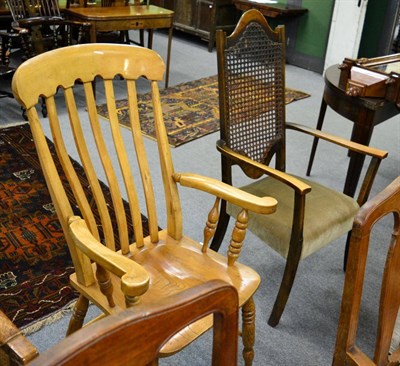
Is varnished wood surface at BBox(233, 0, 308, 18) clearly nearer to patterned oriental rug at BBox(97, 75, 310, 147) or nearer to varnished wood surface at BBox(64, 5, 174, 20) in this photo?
patterned oriental rug at BBox(97, 75, 310, 147)

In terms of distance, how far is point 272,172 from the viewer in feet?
5.55

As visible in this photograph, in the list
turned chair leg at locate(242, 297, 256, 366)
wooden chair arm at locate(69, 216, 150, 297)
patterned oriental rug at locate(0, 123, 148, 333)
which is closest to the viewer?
wooden chair arm at locate(69, 216, 150, 297)

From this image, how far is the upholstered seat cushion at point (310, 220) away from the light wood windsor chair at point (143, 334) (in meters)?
1.10

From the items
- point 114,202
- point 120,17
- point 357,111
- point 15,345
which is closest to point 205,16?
point 120,17

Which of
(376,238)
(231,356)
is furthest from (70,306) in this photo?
(376,238)

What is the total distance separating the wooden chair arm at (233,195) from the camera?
1.34 metres

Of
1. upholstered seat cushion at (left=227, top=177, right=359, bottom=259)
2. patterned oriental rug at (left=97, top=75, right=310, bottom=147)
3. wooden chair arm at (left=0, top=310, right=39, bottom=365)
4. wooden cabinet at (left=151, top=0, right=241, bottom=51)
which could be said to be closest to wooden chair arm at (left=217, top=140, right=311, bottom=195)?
upholstered seat cushion at (left=227, top=177, right=359, bottom=259)

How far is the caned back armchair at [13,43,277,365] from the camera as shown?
3.93ft

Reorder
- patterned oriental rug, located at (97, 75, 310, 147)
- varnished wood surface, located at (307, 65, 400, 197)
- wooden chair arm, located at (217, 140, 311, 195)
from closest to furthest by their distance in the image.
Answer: wooden chair arm, located at (217, 140, 311, 195) < varnished wood surface, located at (307, 65, 400, 197) < patterned oriental rug, located at (97, 75, 310, 147)

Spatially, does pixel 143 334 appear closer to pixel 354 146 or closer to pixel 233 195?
pixel 233 195

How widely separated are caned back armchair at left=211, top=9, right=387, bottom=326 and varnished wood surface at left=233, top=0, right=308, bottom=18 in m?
3.45

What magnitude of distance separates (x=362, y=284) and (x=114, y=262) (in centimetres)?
53

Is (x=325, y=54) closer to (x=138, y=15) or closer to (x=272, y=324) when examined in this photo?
(x=138, y=15)

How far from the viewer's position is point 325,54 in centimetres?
534
